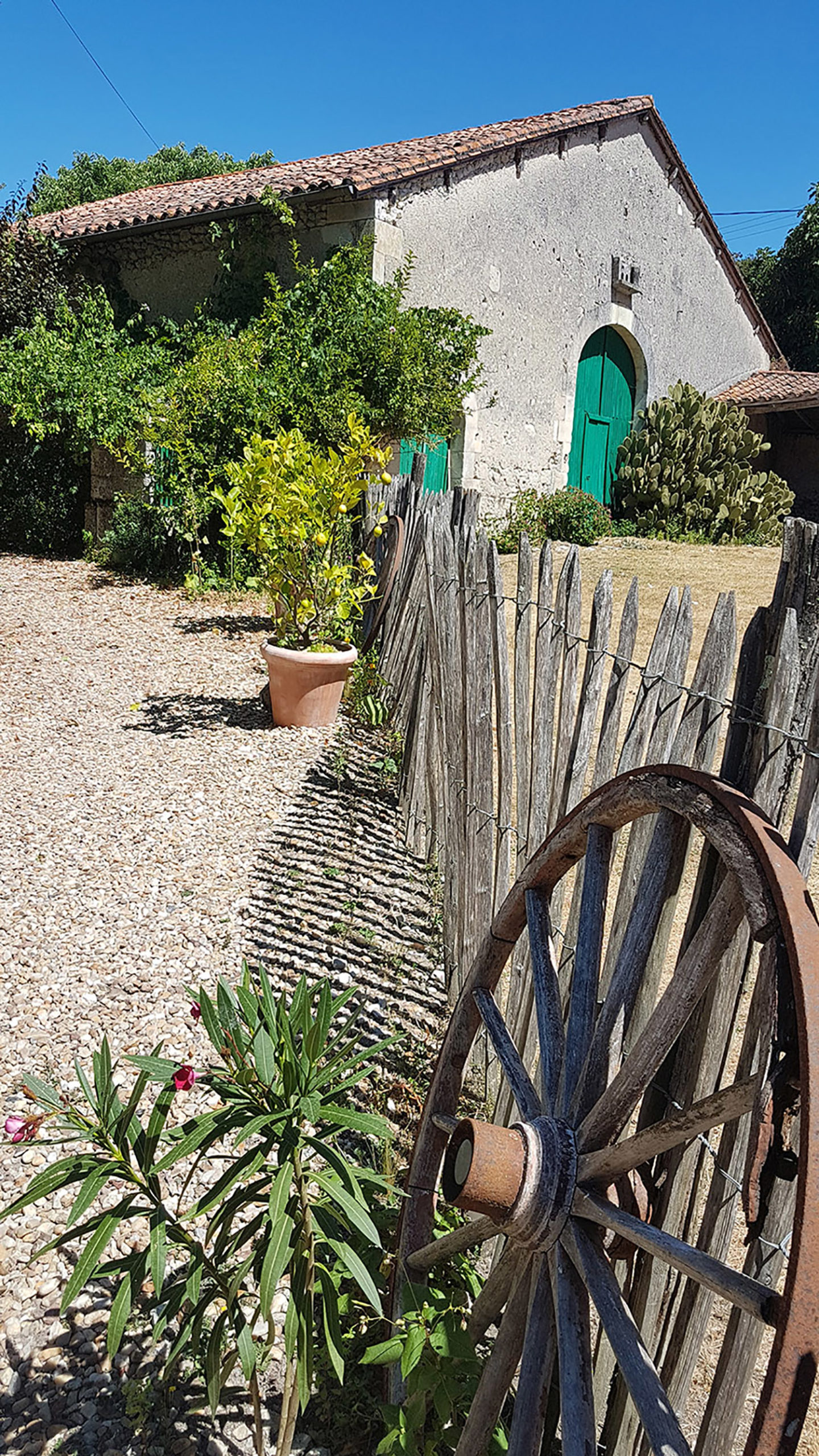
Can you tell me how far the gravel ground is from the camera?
83.4 inches

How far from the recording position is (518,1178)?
151 centimetres

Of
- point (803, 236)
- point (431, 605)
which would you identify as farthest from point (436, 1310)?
point (803, 236)

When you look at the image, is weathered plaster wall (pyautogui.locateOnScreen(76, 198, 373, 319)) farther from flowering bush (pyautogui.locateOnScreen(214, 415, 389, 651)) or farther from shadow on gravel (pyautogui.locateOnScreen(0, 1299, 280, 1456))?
shadow on gravel (pyautogui.locateOnScreen(0, 1299, 280, 1456))

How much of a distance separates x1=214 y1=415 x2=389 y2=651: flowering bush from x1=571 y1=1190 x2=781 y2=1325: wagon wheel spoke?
4.63 m

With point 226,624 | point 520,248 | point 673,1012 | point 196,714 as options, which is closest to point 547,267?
point 520,248

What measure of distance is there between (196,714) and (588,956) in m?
5.13

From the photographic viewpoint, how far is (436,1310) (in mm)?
1905

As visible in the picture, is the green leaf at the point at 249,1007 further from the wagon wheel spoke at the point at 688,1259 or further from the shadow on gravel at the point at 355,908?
the shadow on gravel at the point at 355,908

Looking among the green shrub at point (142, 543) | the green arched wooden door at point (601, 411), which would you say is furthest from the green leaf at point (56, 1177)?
the green arched wooden door at point (601, 411)

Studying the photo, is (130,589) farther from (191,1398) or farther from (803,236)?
(803,236)

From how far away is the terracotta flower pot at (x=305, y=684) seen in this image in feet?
19.5

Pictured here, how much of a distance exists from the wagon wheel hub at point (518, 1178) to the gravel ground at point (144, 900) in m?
0.92

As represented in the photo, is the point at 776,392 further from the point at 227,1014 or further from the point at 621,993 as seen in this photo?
the point at 227,1014

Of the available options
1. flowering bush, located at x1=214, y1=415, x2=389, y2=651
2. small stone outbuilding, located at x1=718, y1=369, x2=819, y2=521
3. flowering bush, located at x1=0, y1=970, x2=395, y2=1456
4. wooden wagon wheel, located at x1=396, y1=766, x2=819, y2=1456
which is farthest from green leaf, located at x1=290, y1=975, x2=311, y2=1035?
small stone outbuilding, located at x1=718, y1=369, x2=819, y2=521
